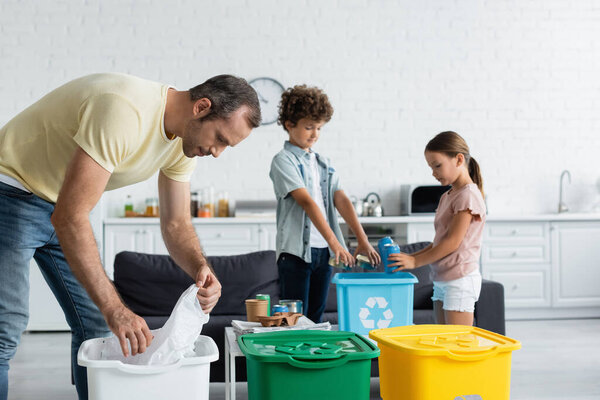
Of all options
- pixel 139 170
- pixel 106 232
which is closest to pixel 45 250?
pixel 139 170

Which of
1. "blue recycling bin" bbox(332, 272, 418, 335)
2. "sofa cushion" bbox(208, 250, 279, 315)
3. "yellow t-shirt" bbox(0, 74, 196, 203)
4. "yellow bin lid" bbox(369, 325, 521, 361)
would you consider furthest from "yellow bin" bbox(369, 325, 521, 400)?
"sofa cushion" bbox(208, 250, 279, 315)

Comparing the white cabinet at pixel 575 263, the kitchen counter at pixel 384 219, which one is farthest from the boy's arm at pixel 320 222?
the white cabinet at pixel 575 263

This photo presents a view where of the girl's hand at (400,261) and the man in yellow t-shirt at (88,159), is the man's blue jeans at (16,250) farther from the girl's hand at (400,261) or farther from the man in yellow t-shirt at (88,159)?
the girl's hand at (400,261)

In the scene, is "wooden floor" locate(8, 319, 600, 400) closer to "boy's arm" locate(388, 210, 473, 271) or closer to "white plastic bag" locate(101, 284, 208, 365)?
"boy's arm" locate(388, 210, 473, 271)

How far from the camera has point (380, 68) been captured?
5.61 meters

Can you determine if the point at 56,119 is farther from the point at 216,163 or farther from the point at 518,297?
the point at 518,297

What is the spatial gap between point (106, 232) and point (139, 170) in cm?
328

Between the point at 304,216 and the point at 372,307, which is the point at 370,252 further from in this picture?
the point at 372,307

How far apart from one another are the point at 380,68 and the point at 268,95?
3.28 feet

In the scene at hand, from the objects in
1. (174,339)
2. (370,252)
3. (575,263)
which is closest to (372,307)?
(370,252)

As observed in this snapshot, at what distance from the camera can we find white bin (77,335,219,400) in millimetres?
1443

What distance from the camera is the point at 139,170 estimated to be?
5.84 feet

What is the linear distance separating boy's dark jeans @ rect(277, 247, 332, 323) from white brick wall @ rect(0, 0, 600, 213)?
2.72m

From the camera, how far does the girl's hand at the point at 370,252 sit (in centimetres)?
264
